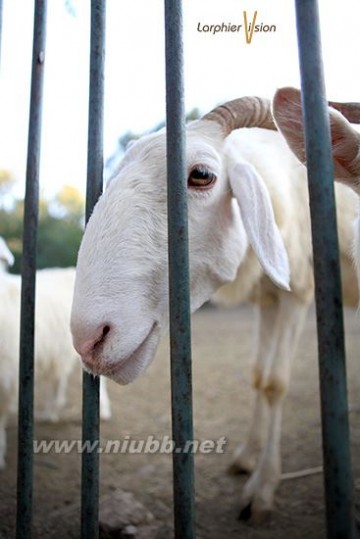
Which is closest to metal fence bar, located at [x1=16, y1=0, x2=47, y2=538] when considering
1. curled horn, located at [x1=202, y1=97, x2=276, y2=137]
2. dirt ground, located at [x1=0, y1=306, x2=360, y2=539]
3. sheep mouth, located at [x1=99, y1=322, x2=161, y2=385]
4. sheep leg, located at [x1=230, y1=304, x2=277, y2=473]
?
sheep mouth, located at [x1=99, y1=322, x2=161, y2=385]

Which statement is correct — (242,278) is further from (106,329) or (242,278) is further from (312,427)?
(312,427)

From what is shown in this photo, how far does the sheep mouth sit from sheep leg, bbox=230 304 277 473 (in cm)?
187

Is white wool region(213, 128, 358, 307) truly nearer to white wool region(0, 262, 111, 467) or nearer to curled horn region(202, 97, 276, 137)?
curled horn region(202, 97, 276, 137)

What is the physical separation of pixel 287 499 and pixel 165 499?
697 millimetres

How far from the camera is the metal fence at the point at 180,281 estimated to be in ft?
3.99

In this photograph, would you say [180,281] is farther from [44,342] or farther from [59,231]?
[59,231]

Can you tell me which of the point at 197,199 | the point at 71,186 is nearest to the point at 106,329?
the point at 197,199

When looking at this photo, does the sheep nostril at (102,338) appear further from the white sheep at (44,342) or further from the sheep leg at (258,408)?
the sheep leg at (258,408)

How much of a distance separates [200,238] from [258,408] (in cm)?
190

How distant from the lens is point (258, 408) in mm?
3695

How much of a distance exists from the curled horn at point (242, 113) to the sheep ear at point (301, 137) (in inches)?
27.7

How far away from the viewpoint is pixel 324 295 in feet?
4.06

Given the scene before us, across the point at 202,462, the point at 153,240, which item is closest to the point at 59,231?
the point at 202,462

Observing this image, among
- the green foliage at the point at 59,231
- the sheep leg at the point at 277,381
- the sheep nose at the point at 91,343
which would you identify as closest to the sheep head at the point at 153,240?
the sheep nose at the point at 91,343
